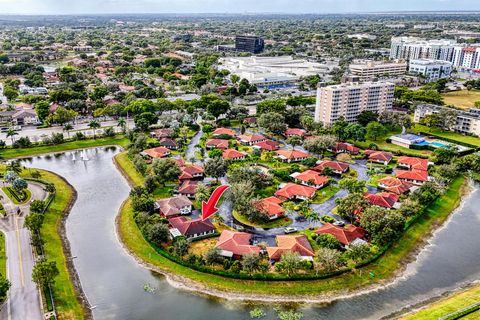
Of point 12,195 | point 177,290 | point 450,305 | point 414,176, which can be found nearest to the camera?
point 450,305

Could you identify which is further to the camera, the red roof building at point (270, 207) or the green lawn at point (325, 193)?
the green lawn at point (325, 193)

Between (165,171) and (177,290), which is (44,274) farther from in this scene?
(165,171)

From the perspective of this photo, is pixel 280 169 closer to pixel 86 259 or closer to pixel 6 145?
pixel 86 259

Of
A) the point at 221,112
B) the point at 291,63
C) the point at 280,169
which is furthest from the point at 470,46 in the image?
the point at 280,169

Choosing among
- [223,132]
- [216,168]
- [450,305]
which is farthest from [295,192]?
[223,132]

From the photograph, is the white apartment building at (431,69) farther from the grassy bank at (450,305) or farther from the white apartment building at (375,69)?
the grassy bank at (450,305)

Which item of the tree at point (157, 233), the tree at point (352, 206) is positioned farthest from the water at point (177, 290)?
the tree at point (352, 206)

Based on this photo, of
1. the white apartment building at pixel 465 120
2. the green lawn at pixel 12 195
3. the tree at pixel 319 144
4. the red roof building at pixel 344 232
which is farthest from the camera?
the white apartment building at pixel 465 120
